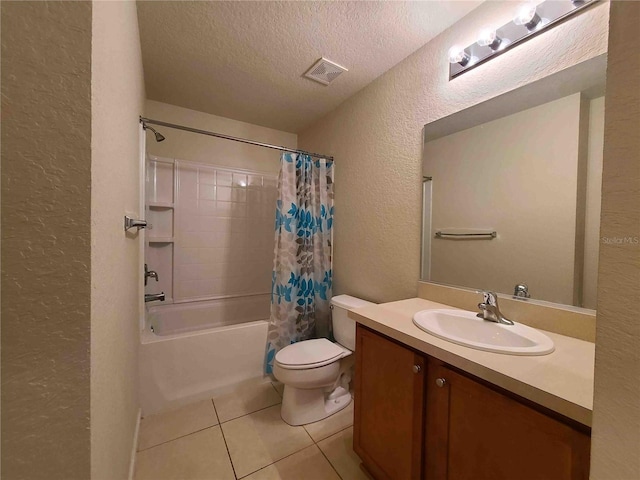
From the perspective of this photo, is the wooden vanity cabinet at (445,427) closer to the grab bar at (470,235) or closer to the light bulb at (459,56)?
the grab bar at (470,235)

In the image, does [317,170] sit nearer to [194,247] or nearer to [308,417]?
[194,247]

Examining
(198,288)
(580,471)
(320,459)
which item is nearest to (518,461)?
(580,471)

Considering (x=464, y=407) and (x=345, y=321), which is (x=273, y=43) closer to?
(x=345, y=321)

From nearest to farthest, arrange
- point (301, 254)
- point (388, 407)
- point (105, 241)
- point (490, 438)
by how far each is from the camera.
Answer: point (105, 241)
point (490, 438)
point (388, 407)
point (301, 254)

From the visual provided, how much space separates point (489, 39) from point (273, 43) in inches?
44.6

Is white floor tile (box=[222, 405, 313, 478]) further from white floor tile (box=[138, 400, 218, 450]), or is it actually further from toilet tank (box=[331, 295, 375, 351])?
toilet tank (box=[331, 295, 375, 351])

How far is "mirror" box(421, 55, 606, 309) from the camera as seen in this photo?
2.99 ft

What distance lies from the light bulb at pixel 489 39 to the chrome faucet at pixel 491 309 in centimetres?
114

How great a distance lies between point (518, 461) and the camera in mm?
642

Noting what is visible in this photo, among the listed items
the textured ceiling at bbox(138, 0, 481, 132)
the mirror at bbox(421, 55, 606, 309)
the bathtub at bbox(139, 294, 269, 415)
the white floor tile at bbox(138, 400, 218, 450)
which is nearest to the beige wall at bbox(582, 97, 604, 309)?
the mirror at bbox(421, 55, 606, 309)

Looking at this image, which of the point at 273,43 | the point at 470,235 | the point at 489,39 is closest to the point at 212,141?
the point at 273,43

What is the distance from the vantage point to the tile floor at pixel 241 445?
117 cm

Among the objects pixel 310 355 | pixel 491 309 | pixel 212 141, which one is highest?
pixel 212 141

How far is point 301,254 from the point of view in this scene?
2074mm
